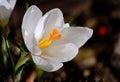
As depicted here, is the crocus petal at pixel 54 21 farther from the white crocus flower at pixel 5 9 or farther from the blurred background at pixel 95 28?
the blurred background at pixel 95 28

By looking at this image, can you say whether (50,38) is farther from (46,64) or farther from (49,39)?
(46,64)

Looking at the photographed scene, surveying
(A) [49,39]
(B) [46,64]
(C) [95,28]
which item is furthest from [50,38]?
(C) [95,28]

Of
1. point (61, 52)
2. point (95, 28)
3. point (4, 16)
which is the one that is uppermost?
point (4, 16)

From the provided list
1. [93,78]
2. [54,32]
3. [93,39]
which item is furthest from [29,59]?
[93,39]

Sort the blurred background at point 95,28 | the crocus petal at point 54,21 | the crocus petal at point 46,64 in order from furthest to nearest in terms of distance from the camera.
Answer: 1. the blurred background at point 95,28
2. the crocus petal at point 54,21
3. the crocus petal at point 46,64

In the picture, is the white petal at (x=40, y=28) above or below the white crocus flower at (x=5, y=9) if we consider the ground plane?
below

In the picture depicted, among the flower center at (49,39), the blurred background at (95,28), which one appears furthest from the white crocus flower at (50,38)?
the blurred background at (95,28)
